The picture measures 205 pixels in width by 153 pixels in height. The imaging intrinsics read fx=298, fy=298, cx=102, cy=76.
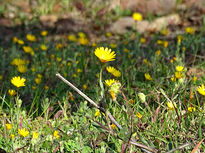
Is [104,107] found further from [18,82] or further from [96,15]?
[96,15]

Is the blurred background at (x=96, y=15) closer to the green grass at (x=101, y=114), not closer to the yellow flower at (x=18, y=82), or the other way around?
the green grass at (x=101, y=114)

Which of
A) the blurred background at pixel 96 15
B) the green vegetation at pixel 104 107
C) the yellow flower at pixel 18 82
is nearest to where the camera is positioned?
the green vegetation at pixel 104 107

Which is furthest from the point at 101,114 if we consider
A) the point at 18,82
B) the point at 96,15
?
the point at 96,15

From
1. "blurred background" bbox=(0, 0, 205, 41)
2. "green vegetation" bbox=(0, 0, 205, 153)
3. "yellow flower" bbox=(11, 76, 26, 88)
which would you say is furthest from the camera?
"blurred background" bbox=(0, 0, 205, 41)

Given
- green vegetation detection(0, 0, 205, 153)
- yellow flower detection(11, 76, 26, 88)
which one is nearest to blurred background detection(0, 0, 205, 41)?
green vegetation detection(0, 0, 205, 153)

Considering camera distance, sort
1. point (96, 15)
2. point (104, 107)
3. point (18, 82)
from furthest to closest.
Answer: point (96, 15) → point (18, 82) → point (104, 107)

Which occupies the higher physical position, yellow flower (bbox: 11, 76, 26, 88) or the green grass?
yellow flower (bbox: 11, 76, 26, 88)

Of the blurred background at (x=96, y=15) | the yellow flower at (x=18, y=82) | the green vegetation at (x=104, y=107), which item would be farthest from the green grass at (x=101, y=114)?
the blurred background at (x=96, y=15)

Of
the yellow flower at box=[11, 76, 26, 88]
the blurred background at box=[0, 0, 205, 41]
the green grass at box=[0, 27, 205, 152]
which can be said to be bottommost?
the green grass at box=[0, 27, 205, 152]

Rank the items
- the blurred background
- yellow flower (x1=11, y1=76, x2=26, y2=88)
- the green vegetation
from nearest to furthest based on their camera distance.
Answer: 1. the green vegetation
2. yellow flower (x1=11, y1=76, x2=26, y2=88)
3. the blurred background

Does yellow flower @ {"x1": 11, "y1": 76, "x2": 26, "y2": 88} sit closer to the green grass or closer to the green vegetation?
the green vegetation

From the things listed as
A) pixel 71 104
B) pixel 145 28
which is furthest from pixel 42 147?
pixel 145 28

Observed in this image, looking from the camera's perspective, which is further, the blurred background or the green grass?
the blurred background

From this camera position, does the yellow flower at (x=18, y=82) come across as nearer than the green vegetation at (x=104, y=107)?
No
